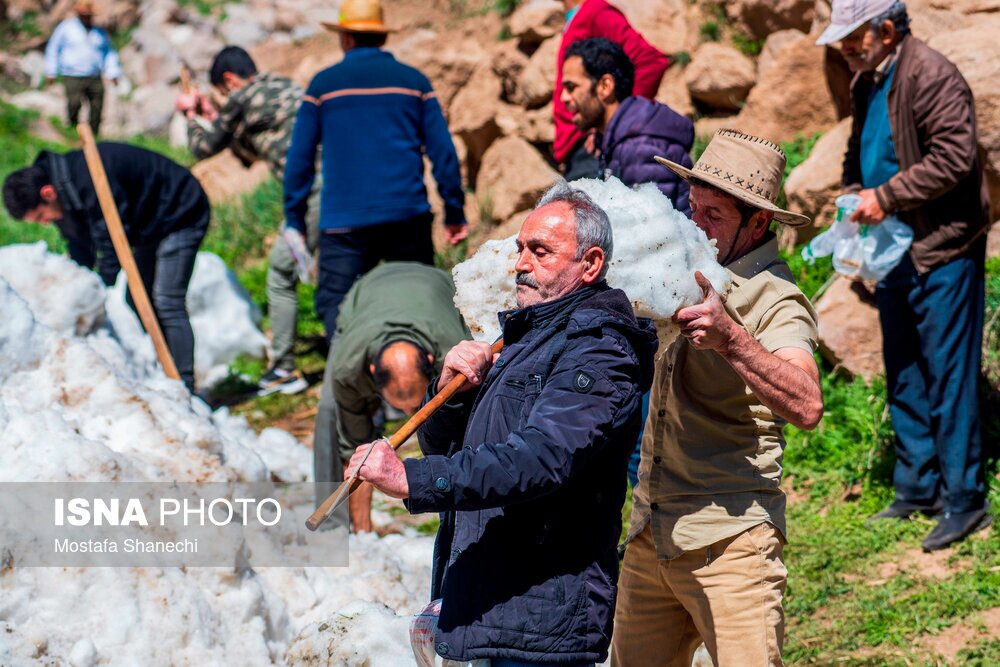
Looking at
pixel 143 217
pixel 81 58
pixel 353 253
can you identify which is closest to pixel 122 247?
pixel 143 217

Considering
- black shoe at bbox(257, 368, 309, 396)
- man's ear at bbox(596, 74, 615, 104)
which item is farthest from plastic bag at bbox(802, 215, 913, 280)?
black shoe at bbox(257, 368, 309, 396)

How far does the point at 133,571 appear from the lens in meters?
3.41

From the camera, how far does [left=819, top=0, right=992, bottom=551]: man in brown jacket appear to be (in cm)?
412

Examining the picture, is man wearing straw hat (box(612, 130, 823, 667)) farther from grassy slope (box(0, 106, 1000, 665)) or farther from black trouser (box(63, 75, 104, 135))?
black trouser (box(63, 75, 104, 135))

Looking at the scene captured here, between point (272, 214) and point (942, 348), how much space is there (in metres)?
5.99

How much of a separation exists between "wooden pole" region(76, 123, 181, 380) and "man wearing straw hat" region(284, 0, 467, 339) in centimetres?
89

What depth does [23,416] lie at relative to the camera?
3742mm

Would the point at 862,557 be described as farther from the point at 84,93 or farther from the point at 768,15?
the point at 84,93

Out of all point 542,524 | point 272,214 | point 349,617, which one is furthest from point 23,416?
point 272,214

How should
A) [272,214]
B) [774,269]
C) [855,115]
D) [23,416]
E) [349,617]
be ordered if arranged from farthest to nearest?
[272,214]
[855,115]
[23,416]
[349,617]
[774,269]

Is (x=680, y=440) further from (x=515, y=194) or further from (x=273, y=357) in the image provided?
(x=515, y=194)

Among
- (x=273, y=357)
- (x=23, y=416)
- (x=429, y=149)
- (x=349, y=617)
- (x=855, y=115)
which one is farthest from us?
(x=273, y=357)

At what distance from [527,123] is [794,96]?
2097 millimetres

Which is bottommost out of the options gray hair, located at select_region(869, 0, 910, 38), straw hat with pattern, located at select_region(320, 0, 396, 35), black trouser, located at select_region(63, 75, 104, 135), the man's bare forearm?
black trouser, located at select_region(63, 75, 104, 135)
